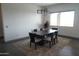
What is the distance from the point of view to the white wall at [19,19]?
1034 mm

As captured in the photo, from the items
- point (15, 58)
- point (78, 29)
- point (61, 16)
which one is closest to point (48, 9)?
point (61, 16)

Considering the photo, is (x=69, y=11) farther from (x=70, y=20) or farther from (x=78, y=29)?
(x=78, y=29)

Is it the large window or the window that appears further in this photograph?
the window

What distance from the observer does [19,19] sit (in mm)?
1190

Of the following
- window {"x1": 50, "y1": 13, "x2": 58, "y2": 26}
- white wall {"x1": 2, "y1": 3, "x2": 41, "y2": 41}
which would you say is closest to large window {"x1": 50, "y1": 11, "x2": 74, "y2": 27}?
window {"x1": 50, "y1": 13, "x2": 58, "y2": 26}

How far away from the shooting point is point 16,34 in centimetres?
121

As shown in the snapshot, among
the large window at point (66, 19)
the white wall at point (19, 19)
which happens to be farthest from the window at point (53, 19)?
the white wall at point (19, 19)

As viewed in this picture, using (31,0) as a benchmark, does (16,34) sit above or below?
below

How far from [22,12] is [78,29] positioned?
36.3 inches

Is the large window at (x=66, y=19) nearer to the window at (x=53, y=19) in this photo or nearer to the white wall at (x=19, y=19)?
the window at (x=53, y=19)

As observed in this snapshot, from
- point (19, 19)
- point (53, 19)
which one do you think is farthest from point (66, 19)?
point (19, 19)

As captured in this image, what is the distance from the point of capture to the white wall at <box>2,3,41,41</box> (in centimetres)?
103

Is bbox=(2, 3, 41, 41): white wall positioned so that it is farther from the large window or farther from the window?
the large window

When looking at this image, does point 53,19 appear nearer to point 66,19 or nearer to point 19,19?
point 66,19
